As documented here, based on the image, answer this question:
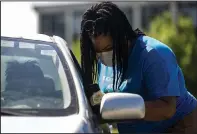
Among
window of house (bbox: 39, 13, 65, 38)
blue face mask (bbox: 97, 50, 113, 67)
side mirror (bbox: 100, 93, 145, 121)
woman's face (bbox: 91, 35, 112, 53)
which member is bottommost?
window of house (bbox: 39, 13, 65, 38)

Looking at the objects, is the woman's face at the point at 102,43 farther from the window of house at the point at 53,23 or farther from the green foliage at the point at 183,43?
the window of house at the point at 53,23

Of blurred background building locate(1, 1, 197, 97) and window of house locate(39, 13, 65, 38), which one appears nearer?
blurred background building locate(1, 1, 197, 97)

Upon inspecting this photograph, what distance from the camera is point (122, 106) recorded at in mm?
3018

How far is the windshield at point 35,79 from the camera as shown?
122 inches

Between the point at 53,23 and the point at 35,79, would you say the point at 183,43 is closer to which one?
the point at 35,79

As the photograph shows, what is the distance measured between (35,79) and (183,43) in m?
20.2

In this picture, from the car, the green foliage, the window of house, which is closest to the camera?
the car

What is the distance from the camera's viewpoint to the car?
2.82 metres

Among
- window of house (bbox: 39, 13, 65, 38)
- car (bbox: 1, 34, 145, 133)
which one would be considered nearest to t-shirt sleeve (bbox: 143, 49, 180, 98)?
car (bbox: 1, 34, 145, 133)

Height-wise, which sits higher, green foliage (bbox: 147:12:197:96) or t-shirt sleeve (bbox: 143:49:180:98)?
t-shirt sleeve (bbox: 143:49:180:98)

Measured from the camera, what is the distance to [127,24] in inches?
149

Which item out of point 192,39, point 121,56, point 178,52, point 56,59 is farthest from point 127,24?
point 192,39

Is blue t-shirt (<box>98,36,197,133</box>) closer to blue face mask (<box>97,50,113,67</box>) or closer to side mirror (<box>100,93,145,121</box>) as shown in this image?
blue face mask (<box>97,50,113,67</box>)

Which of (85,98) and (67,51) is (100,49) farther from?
(85,98)
